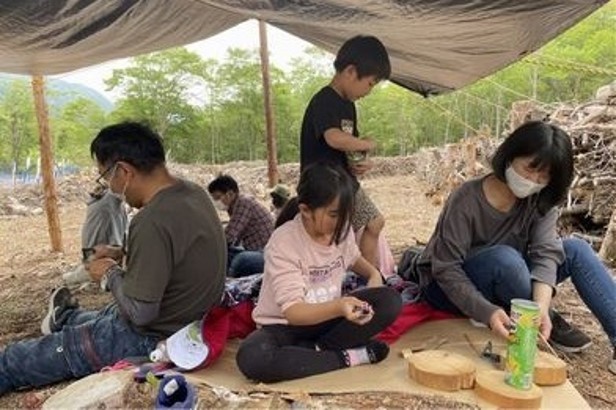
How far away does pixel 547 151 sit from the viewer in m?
2.21

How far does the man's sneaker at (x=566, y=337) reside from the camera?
8.57 feet

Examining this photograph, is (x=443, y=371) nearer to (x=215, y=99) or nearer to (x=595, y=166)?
(x=595, y=166)


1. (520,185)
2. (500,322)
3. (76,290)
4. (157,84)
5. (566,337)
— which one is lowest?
(76,290)

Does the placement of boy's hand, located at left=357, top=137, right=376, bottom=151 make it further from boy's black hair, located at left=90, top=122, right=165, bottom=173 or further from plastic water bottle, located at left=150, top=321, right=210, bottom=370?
plastic water bottle, located at left=150, top=321, right=210, bottom=370

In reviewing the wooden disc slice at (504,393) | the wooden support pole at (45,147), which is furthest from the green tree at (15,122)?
the wooden disc slice at (504,393)

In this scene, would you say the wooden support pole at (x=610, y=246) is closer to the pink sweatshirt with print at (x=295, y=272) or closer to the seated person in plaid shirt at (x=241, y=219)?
the seated person in plaid shirt at (x=241, y=219)

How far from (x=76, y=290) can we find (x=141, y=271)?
245cm

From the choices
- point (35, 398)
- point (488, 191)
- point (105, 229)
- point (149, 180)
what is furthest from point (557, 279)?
point (105, 229)

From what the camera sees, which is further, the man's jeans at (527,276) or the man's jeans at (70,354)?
the man's jeans at (527,276)

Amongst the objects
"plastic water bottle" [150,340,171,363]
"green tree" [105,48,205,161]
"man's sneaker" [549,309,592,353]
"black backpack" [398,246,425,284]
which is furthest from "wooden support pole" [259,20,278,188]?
"green tree" [105,48,205,161]

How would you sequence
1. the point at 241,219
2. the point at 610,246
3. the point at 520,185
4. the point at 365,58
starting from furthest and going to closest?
the point at 610,246 < the point at 241,219 < the point at 365,58 < the point at 520,185

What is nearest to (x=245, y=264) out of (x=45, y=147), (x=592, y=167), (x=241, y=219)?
(x=241, y=219)

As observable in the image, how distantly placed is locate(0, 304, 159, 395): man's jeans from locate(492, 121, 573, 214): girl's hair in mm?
1564

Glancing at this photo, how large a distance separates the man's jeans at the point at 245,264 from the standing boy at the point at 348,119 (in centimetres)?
84
